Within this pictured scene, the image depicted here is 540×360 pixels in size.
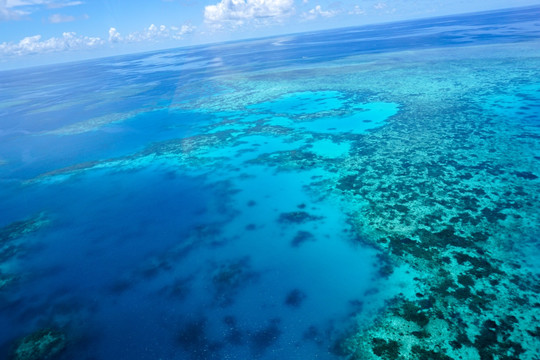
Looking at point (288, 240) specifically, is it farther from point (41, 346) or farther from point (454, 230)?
point (41, 346)

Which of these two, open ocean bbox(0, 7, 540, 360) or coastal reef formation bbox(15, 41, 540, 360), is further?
open ocean bbox(0, 7, 540, 360)

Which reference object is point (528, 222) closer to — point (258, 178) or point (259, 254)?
point (259, 254)

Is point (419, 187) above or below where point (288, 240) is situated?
above

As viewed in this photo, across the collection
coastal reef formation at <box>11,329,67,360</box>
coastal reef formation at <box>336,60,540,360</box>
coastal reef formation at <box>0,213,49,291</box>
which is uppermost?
coastal reef formation at <box>0,213,49,291</box>

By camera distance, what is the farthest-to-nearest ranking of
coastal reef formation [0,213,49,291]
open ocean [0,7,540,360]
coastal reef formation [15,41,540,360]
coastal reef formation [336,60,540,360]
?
coastal reef formation [0,213,49,291], open ocean [0,7,540,360], coastal reef formation [15,41,540,360], coastal reef formation [336,60,540,360]

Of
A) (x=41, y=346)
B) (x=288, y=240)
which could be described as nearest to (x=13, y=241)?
(x=41, y=346)

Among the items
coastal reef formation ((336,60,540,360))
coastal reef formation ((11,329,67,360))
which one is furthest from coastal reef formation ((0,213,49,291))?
coastal reef formation ((336,60,540,360))

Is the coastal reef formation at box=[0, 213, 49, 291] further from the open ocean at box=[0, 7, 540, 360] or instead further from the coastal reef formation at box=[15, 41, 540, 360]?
the coastal reef formation at box=[15, 41, 540, 360]

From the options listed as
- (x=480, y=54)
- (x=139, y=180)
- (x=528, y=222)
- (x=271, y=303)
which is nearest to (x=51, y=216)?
(x=139, y=180)

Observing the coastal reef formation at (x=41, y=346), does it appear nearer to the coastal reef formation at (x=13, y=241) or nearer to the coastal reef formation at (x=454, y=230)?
the coastal reef formation at (x=13, y=241)
